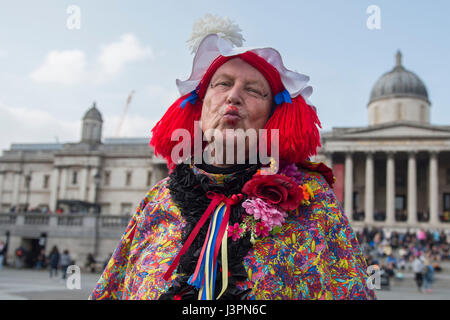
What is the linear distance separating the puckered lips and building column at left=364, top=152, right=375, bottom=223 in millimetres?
47207

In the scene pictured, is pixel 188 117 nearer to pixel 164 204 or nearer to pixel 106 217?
pixel 164 204

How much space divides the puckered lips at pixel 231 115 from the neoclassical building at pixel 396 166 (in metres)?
40.6

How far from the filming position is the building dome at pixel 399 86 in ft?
185

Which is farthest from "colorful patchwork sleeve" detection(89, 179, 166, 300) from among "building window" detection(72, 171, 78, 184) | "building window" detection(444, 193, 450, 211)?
"building window" detection(72, 171, 78, 184)

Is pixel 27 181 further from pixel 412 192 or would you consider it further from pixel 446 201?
pixel 446 201

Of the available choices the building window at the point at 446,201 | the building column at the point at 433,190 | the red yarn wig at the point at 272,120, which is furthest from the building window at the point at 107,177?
the red yarn wig at the point at 272,120

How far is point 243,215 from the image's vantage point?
2451 millimetres

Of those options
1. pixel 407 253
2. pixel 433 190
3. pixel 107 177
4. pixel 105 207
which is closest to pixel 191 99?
pixel 407 253

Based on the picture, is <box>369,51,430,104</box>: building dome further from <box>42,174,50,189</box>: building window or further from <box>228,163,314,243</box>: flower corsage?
<box>228,163,314,243</box>: flower corsage

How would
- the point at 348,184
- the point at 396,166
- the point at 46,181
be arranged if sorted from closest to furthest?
the point at 348,184 → the point at 396,166 → the point at 46,181

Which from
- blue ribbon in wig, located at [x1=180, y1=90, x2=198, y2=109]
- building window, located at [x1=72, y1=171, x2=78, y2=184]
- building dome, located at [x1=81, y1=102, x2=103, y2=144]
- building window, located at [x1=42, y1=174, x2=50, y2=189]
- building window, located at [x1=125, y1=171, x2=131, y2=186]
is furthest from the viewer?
building window, located at [x1=42, y1=174, x2=50, y2=189]

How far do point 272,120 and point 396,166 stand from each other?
175 ft

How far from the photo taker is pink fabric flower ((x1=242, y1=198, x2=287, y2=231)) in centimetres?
233

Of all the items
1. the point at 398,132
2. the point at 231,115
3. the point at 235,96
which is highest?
the point at 398,132
